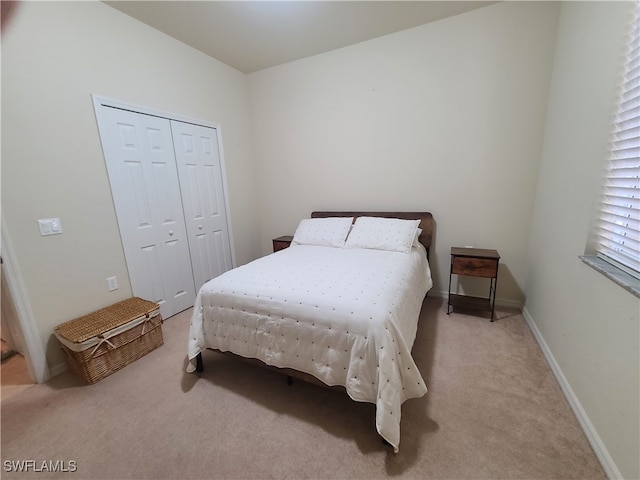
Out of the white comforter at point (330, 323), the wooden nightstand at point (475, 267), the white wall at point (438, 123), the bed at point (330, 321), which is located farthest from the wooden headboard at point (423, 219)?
the white comforter at point (330, 323)

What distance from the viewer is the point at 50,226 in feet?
5.98

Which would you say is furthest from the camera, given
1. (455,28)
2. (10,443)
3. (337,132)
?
(337,132)

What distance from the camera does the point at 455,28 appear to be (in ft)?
7.80

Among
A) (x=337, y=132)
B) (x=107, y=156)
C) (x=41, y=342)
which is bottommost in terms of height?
(x=41, y=342)

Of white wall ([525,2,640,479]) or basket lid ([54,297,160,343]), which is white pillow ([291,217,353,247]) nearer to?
basket lid ([54,297,160,343])

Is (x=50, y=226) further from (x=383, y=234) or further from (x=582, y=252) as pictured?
(x=582, y=252)

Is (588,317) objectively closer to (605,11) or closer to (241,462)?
(605,11)

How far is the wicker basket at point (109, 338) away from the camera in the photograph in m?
1.74

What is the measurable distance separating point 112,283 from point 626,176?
338 cm

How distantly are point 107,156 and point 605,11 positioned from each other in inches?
131

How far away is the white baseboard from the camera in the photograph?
111cm

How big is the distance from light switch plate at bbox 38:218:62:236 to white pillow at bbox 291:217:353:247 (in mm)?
1893

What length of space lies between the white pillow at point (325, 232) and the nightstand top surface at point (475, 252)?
1.06 meters

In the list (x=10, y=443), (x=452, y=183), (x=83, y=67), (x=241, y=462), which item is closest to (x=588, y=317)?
(x=452, y=183)
